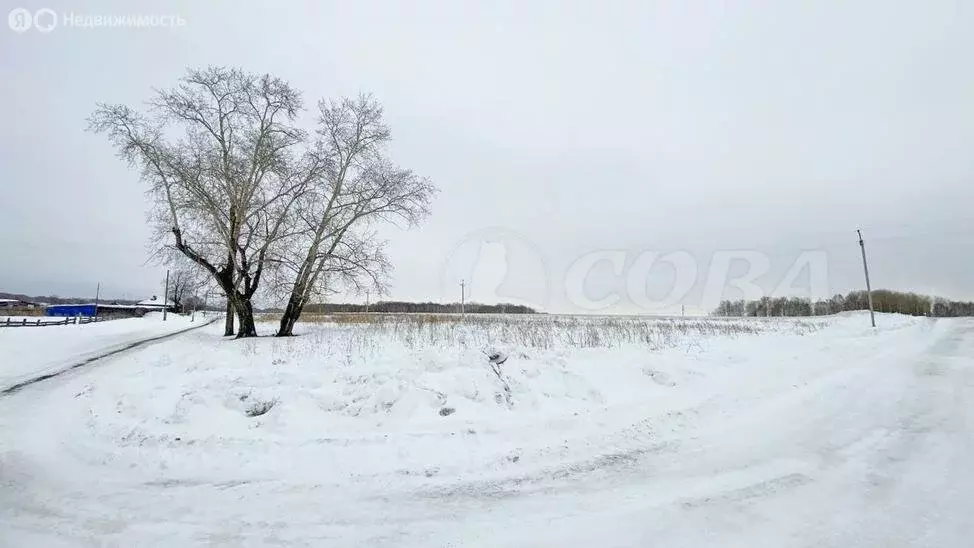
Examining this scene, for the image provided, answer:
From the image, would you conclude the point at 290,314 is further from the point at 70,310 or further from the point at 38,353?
the point at 70,310

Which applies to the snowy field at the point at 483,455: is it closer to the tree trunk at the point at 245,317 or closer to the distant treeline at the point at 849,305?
the tree trunk at the point at 245,317

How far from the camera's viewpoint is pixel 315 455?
4906mm

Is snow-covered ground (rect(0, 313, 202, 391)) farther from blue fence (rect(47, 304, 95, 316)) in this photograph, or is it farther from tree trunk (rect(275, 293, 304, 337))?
blue fence (rect(47, 304, 95, 316))

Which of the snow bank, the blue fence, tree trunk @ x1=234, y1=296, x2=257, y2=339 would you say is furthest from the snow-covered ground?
the blue fence

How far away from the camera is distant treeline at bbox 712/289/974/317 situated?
8056cm

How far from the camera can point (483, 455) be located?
4.91 meters

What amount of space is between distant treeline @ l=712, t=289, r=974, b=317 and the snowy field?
82293mm

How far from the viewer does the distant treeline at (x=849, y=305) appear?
264 feet

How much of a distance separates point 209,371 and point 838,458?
31.1ft

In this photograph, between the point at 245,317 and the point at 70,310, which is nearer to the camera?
the point at 245,317

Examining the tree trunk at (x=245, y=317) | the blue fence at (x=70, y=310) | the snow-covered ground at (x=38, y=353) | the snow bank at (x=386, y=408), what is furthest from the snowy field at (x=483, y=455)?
the blue fence at (x=70, y=310)

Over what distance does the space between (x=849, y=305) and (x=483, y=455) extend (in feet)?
360

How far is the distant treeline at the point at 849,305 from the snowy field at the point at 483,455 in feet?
270

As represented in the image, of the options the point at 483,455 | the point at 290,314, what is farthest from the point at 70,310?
the point at 483,455
